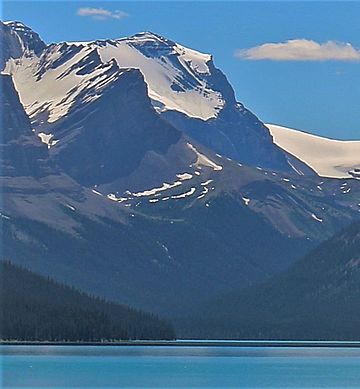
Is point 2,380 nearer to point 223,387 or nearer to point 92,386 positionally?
point 92,386

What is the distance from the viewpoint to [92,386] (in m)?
193

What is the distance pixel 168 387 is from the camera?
197 m

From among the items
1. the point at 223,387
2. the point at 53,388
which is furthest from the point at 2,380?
the point at 223,387

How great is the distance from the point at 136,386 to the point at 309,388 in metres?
20.2

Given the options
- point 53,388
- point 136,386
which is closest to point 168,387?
point 136,386

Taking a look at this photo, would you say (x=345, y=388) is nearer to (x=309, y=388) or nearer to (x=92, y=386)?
(x=309, y=388)

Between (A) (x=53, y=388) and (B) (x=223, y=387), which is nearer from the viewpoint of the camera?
(A) (x=53, y=388)

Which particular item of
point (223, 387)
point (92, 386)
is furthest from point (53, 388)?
point (223, 387)

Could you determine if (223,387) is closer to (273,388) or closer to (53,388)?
(273,388)

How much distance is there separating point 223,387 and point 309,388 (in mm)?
10047

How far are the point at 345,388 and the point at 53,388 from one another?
113ft

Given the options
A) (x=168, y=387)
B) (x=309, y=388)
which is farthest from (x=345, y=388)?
(x=168, y=387)

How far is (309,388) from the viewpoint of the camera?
199 m

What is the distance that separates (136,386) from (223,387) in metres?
10.2
